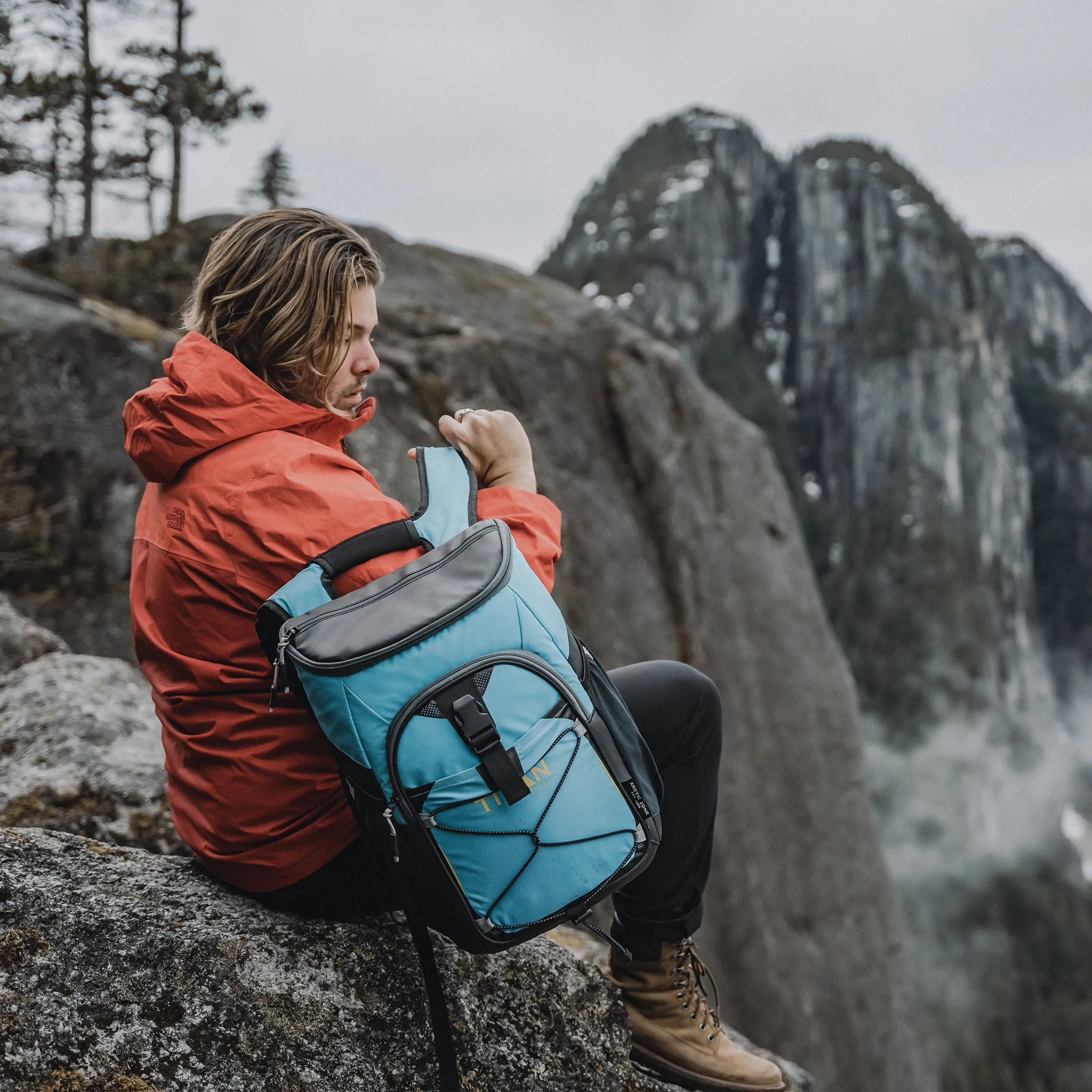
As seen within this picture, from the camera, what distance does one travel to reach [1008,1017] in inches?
1849

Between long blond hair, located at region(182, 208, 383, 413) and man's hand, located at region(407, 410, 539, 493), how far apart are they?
0.34 metres

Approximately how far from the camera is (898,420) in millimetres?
79812

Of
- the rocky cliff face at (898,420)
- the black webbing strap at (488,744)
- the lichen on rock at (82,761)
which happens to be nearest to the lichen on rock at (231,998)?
the lichen on rock at (82,761)

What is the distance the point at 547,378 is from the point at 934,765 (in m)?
67.0

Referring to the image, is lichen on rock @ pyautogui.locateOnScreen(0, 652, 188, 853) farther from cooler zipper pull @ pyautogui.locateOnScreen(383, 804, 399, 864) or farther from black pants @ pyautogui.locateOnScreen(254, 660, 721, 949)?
cooler zipper pull @ pyautogui.locateOnScreen(383, 804, 399, 864)

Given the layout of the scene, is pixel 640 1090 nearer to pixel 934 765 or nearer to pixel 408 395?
pixel 408 395

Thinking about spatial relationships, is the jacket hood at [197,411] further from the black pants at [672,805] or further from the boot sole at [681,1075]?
the boot sole at [681,1075]

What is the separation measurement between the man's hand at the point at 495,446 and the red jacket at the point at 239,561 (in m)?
0.09

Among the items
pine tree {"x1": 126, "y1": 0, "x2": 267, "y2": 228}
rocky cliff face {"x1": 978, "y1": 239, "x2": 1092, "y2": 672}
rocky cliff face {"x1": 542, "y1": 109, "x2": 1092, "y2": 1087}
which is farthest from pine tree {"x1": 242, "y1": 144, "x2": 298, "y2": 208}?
rocky cliff face {"x1": 978, "y1": 239, "x2": 1092, "y2": 672}

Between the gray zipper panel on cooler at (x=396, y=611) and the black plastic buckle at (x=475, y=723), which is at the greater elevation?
the gray zipper panel on cooler at (x=396, y=611)

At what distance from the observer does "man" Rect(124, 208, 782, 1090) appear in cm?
182

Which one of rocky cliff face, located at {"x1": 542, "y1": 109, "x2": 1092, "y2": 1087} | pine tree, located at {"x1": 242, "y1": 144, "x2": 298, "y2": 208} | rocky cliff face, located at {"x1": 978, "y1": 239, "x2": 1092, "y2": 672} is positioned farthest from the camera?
rocky cliff face, located at {"x1": 978, "y1": 239, "x2": 1092, "y2": 672}

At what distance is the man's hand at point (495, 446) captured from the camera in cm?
221

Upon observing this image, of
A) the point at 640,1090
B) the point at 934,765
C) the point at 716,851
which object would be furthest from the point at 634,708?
the point at 934,765
